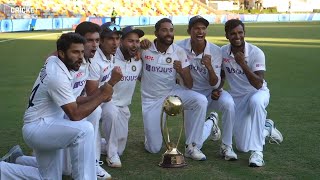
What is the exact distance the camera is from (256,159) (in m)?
5.69

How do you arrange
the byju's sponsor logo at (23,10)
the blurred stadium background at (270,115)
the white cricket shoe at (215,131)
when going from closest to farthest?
the blurred stadium background at (270,115) < the white cricket shoe at (215,131) < the byju's sponsor logo at (23,10)

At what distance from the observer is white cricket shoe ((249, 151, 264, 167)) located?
18.5 ft

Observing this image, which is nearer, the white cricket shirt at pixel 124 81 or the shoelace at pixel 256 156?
the shoelace at pixel 256 156

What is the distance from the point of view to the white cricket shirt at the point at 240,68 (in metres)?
6.23

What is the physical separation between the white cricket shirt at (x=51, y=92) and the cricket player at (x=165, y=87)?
1.98 m

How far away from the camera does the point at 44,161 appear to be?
4684 mm

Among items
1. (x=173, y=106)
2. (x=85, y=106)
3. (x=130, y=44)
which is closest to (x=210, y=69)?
(x=173, y=106)

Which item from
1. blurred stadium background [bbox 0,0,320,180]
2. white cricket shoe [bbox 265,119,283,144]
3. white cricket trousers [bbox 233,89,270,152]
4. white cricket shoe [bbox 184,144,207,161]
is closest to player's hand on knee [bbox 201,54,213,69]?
white cricket trousers [bbox 233,89,270,152]

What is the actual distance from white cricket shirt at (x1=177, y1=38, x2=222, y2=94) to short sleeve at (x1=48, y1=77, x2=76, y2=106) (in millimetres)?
2468

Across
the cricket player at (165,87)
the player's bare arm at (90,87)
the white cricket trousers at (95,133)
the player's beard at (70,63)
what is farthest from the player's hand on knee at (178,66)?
the player's beard at (70,63)

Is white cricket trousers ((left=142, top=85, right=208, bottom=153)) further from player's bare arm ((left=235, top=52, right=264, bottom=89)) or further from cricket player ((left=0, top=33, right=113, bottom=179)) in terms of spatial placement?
cricket player ((left=0, top=33, right=113, bottom=179))

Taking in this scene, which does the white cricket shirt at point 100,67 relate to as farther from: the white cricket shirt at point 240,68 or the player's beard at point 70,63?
the white cricket shirt at point 240,68

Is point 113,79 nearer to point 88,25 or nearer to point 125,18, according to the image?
point 88,25

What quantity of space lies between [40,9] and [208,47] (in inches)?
1603
